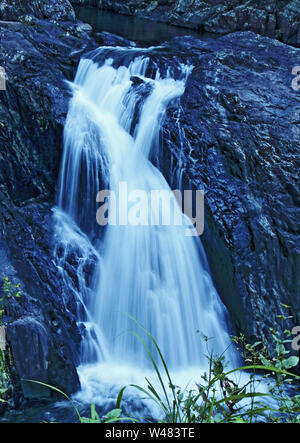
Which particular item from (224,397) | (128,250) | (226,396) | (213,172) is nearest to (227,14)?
(213,172)

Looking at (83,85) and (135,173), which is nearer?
(135,173)

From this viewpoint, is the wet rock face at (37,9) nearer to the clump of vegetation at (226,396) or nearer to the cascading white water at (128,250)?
the cascading white water at (128,250)

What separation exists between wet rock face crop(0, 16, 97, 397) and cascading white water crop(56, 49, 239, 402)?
215 mm

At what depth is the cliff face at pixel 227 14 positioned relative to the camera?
1596cm

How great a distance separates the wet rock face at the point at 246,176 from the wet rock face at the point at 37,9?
3816mm

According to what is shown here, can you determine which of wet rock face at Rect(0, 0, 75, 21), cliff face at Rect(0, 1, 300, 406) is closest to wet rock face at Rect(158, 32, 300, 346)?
cliff face at Rect(0, 1, 300, 406)

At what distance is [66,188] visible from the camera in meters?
5.33

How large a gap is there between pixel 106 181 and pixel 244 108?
2.09m

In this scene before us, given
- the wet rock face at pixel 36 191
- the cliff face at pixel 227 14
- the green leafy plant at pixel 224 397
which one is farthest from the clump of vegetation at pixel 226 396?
the cliff face at pixel 227 14

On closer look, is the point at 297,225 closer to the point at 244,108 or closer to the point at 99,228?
the point at 244,108

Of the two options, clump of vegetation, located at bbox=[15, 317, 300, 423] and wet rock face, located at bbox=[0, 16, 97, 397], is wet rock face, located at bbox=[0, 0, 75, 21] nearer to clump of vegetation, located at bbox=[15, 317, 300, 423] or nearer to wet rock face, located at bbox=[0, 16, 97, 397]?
wet rock face, located at bbox=[0, 16, 97, 397]

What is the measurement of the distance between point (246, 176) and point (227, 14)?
14712mm
